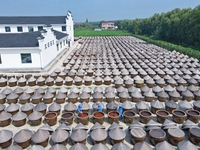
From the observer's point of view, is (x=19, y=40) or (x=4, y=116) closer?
(x=4, y=116)

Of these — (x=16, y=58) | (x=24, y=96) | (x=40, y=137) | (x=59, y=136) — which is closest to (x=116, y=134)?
(x=59, y=136)

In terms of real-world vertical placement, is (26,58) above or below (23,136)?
above

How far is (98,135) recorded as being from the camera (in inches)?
417

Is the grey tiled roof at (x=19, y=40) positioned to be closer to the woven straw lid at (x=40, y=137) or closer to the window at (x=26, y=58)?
the window at (x=26, y=58)

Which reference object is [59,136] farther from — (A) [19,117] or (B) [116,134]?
(A) [19,117]

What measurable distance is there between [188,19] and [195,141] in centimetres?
4631

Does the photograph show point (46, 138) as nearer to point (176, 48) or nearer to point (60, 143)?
point (60, 143)

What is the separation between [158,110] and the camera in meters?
13.7

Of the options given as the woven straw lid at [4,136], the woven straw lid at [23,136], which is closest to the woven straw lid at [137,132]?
the woven straw lid at [23,136]

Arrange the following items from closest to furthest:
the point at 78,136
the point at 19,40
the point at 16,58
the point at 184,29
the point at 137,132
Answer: the point at 78,136 < the point at 137,132 < the point at 16,58 < the point at 19,40 < the point at 184,29

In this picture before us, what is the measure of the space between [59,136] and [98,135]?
7.43 feet

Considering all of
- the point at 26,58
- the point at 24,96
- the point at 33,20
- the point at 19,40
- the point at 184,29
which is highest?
the point at 33,20

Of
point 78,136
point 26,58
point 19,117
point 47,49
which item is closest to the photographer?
point 78,136

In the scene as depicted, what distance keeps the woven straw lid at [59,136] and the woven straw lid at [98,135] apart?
1.56m
